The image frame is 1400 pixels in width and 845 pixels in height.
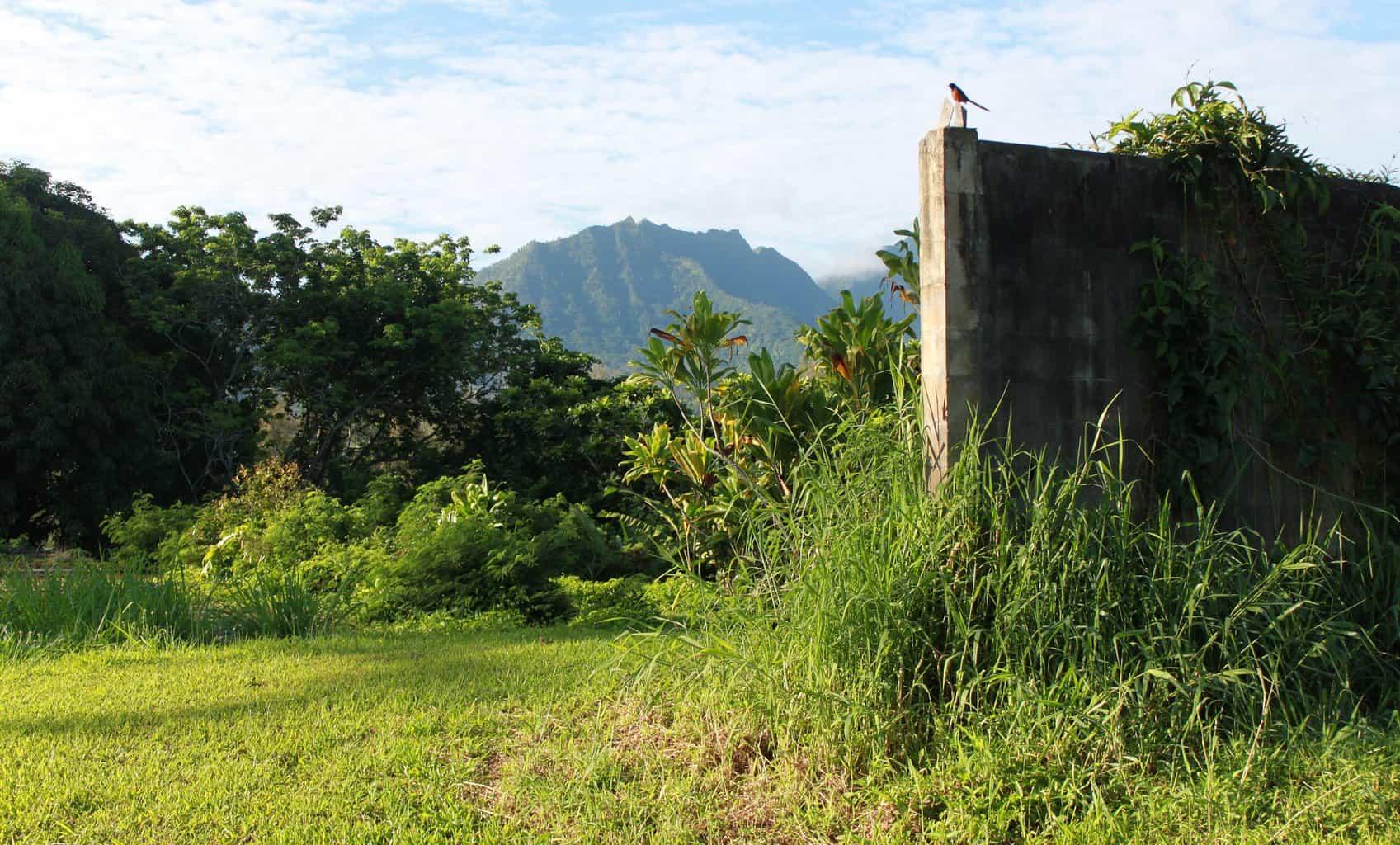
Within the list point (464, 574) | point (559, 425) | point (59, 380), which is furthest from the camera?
point (559, 425)

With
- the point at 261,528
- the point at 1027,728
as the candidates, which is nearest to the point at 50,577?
the point at 261,528

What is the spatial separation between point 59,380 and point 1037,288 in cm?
1495

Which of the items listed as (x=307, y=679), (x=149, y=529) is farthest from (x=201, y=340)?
(x=307, y=679)

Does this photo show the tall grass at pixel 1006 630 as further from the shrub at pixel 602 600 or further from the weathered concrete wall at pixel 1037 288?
the shrub at pixel 602 600

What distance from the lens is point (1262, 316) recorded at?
5.26m

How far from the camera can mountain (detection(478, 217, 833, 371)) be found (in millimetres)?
104375

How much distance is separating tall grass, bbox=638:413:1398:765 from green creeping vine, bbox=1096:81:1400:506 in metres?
1.04

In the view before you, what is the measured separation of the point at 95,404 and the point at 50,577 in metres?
9.39

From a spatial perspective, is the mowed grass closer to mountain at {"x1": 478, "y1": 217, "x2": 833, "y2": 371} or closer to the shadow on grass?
Result: the shadow on grass

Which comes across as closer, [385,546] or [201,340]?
[385,546]

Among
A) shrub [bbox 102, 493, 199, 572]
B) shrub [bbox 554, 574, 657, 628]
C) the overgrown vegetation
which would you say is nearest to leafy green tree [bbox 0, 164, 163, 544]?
shrub [bbox 102, 493, 199, 572]

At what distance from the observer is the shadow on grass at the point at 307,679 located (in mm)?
4590

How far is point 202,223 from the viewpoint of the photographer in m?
18.1

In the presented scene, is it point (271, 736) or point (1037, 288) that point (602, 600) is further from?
point (1037, 288)
